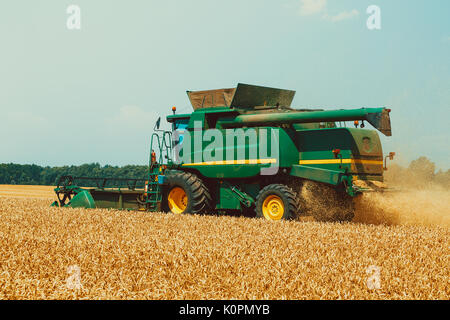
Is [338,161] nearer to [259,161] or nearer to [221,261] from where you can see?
[259,161]

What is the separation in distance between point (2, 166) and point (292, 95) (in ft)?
158

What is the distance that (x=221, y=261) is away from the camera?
5242 millimetres

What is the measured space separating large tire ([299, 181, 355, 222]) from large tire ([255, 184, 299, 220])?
0.37 meters

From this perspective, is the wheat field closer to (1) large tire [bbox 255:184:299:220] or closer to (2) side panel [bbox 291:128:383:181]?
(1) large tire [bbox 255:184:299:220]

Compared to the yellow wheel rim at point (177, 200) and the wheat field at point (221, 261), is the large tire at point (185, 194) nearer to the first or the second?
the yellow wheel rim at point (177, 200)

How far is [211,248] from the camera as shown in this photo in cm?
593

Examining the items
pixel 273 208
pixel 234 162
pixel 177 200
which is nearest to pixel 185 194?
pixel 177 200

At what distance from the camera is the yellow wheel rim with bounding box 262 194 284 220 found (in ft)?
32.6

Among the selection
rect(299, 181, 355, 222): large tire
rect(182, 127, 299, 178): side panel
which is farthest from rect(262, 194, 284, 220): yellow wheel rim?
rect(182, 127, 299, 178): side panel

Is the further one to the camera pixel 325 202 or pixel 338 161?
pixel 325 202

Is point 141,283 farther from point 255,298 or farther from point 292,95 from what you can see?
point 292,95

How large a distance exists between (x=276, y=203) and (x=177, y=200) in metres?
2.87

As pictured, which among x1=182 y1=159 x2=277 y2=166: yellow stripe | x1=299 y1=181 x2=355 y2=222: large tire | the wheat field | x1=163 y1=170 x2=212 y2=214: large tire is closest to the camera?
the wheat field

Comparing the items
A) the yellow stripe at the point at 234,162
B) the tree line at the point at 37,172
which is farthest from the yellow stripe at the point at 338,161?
the tree line at the point at 37,172
